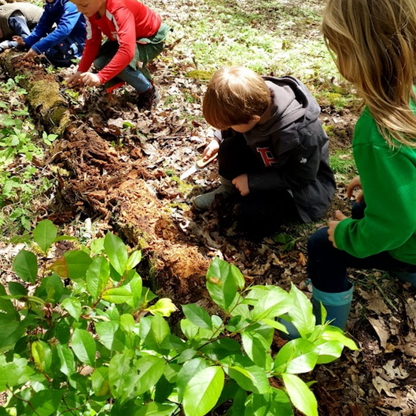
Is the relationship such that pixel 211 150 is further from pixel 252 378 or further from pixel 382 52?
pixel 252 378

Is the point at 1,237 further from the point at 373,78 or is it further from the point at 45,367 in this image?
the point at 373,78

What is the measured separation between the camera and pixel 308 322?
1031mm

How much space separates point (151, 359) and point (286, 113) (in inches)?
84.9

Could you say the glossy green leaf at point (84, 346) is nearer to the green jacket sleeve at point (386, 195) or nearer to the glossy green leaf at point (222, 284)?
the glossy green leaf at point (222, 284)

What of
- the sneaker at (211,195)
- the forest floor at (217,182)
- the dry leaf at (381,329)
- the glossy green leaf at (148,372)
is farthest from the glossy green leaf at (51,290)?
the sneaker at (211,195)

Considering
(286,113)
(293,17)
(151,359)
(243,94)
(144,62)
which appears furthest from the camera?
(293,17)

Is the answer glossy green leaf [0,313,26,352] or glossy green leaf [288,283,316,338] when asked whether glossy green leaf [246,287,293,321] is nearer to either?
glossy green leaf [288,283,316,338]

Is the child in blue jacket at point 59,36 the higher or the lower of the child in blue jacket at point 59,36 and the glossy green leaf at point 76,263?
the lower

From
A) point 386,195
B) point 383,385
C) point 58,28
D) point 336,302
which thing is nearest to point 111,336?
point 386,195

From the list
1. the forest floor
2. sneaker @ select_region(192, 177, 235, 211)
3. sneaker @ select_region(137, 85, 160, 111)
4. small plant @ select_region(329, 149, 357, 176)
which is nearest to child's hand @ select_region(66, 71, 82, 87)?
the forest floor

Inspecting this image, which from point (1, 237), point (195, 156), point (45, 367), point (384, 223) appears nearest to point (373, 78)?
point (384, 223)

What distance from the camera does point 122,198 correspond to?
3.28 metres

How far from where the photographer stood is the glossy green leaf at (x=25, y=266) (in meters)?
1.10

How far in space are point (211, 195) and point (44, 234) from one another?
2.38 m
